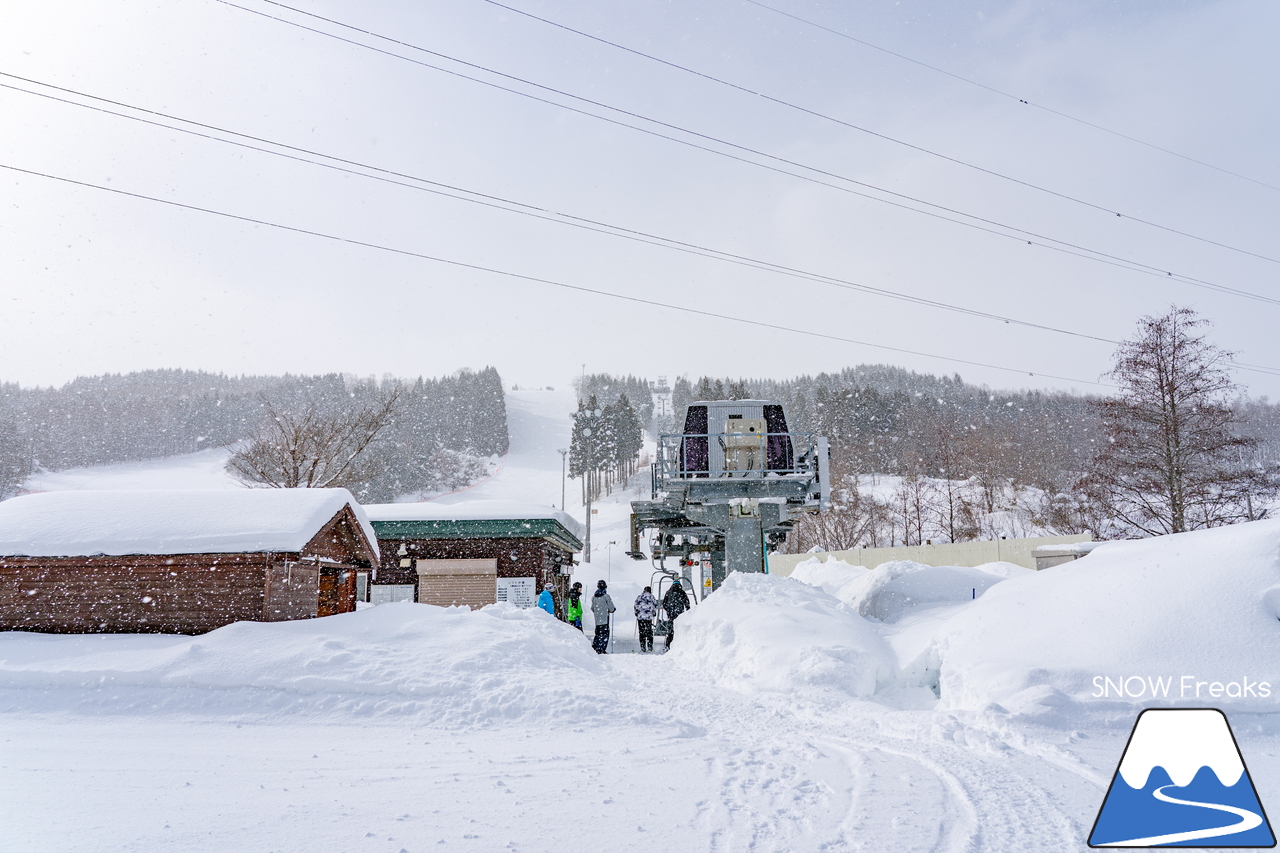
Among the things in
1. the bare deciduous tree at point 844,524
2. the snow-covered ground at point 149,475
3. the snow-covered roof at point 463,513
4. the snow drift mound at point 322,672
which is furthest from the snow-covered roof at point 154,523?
the snow-covered ground at point 149,475

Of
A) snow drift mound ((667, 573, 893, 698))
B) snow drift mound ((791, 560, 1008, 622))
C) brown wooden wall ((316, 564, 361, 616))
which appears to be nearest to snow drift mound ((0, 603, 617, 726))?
snow drift mound ((667, 573, 893, 698))

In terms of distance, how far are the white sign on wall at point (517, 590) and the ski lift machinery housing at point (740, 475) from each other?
183 inches

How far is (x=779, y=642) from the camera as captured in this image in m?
10.7

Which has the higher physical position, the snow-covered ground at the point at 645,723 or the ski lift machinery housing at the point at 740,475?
the ski lift machinery housing at the point at 740,475

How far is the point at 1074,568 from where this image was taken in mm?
9594

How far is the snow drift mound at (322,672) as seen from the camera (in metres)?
7.71

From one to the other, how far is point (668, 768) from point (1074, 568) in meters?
7.17

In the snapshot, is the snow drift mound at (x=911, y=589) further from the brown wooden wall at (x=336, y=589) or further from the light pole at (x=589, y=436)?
the light pole at (x=589, y=436)

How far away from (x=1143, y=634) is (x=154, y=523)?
13.7m

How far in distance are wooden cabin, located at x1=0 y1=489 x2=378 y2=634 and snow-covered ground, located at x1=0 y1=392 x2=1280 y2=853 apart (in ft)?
2.97

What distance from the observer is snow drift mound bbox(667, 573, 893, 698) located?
374 inches

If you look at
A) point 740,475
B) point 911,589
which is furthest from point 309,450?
point 911,589

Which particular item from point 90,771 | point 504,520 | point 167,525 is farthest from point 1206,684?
point 504,520

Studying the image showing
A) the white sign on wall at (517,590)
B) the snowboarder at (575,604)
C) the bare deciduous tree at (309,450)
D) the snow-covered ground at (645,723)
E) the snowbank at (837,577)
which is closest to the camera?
the snow-covered ground at (645,723)
